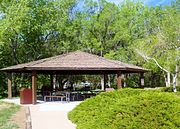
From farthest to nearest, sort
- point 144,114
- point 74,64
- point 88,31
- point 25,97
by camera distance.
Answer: point 88,31, point 74,64, point 25,97, point 144,114

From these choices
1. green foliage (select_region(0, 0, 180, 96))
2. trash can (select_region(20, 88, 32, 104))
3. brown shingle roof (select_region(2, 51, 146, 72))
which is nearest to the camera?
trash can (select_region(20, 88, 32, 104))

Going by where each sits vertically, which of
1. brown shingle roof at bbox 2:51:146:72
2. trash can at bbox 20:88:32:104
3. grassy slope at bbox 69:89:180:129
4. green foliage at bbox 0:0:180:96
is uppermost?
green foliage at bbox 0:0:180:96

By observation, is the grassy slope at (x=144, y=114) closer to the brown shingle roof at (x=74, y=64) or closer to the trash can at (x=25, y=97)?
the brown shingle roof at (x=74, y=64)

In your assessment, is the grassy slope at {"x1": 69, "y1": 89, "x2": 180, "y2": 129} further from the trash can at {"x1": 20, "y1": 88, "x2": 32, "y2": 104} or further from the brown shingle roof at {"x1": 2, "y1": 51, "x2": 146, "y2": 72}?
the trash can at {"x1": 20, "y1": 88, "x2": 32, "y2": 104}

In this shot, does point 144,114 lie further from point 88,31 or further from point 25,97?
point 88,31

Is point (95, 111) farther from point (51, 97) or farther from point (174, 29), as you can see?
point (174, 29)

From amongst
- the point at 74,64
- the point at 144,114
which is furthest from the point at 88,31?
the point at 144,114

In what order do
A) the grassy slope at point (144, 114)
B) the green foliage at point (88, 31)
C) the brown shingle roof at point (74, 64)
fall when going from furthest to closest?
the green foliage at point (88, 31) < the brown shingle roof at point (74, 64) < the grassy slope at point (144, 114)

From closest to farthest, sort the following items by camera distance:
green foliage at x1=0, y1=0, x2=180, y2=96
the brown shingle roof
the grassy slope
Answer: the grassy slope, the brown shingle roof, green foliage at x1=0, y1=0, x2=180, y2=96

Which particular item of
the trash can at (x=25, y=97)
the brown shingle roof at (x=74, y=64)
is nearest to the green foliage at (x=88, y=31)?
the brown shingle roof at (x=74, y=64)

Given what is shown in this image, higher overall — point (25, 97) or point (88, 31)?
point (88, 31)

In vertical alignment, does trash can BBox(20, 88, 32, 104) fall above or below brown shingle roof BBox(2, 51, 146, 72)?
below

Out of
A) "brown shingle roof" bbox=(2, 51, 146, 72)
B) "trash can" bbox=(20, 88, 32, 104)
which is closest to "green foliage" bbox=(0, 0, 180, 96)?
"brown shingle roof" bbox=(2, 51, 146, 72)

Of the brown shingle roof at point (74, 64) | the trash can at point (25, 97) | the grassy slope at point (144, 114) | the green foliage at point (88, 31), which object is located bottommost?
the trash can at point (25, 97)
